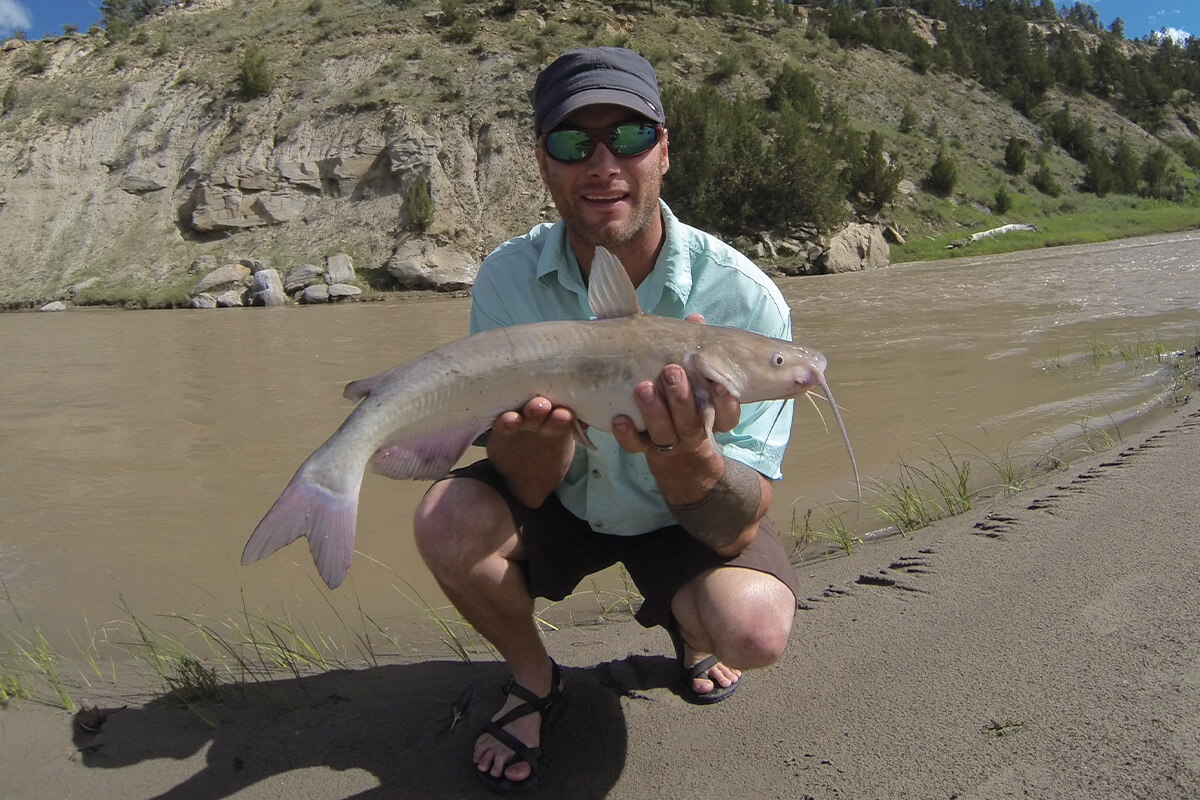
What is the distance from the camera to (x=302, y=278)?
741 inches

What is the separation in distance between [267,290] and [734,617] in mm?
17866

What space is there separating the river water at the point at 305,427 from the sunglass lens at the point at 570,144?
170 cm

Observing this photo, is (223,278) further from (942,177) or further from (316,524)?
(942,177)

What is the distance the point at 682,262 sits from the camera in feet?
7.75

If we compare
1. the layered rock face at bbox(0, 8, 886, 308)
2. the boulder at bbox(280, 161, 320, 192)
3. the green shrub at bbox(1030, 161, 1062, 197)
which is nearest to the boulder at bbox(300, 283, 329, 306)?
the layered rock face at bbox(0, 8, 886, 308)

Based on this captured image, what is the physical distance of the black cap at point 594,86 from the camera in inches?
89.3

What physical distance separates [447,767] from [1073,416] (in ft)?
15.4

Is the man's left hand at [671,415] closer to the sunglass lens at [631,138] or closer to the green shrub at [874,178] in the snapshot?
the sunglass lens at [631,138]

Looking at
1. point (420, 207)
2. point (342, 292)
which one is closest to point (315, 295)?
point (342, 292)

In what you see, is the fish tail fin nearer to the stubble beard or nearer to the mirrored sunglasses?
the stubble beard

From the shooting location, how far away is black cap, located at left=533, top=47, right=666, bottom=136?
2268mm

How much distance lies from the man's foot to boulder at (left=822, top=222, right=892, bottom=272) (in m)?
18.7

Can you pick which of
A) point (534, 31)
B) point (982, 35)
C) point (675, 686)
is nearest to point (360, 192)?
point (534, 31)

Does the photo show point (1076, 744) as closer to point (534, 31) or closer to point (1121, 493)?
point (1121, 493)
